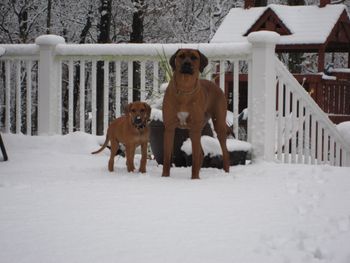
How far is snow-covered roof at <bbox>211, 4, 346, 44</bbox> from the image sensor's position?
13453 millimetres

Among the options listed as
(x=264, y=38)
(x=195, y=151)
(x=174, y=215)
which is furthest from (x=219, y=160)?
(x=174, y=215)

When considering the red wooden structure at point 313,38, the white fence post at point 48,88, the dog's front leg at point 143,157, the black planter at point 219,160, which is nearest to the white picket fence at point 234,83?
the white fence post at point 48,88

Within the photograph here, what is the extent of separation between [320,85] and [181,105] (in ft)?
30.7

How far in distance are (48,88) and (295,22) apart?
A: 389 inches

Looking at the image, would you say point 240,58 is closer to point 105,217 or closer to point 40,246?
point 105,217

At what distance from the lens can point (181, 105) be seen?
4.08 m

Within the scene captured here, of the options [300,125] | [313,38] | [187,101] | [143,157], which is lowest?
[143,157]

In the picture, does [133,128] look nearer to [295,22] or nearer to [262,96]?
[262,96]

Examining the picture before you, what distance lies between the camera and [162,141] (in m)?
4.90

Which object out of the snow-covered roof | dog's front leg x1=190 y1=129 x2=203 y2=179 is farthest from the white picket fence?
the snow-covered roof

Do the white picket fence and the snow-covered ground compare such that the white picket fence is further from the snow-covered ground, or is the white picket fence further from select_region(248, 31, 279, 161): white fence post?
the snow-covered ground

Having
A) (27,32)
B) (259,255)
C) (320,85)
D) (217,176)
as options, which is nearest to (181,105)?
(217,176)

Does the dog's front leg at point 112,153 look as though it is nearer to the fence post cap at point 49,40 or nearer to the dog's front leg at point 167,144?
the dog's front leg at point 167,144

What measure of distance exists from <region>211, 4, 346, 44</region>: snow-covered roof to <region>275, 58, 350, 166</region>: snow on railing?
7251 mm
